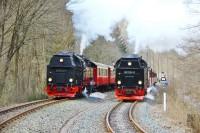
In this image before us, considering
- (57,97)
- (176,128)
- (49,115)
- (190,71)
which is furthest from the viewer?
(190,71)

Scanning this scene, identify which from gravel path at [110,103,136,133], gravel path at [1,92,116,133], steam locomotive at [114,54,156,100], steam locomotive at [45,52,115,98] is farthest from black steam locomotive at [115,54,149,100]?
gravel path at [110,103,136,133]

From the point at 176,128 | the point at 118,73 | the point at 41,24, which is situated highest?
the point at 41,24

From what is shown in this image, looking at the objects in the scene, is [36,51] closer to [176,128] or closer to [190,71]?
[190,71]

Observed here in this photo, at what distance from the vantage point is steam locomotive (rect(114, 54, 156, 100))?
29.0 metres

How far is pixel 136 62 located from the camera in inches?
1156

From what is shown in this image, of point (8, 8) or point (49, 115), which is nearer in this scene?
point (49, 115)

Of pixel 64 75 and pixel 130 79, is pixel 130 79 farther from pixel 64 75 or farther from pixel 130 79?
pixel 64 75

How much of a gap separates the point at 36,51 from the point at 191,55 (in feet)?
41.9

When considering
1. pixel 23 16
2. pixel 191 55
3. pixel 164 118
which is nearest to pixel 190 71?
pixel 191 55

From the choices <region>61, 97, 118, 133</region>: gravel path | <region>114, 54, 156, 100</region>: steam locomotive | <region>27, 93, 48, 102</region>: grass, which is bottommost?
<region>61, 97, 118, 133</region>: gravel path

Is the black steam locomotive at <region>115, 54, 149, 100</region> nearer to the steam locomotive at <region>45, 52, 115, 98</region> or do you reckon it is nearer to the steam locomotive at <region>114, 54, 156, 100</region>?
the steam locomotive at <region>114, 54, 156, 100</region>

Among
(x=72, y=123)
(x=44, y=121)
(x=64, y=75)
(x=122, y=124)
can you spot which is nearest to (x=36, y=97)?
(x=64, y=75)

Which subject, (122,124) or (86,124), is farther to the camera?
(122,124)

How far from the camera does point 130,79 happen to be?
29.2 metres
